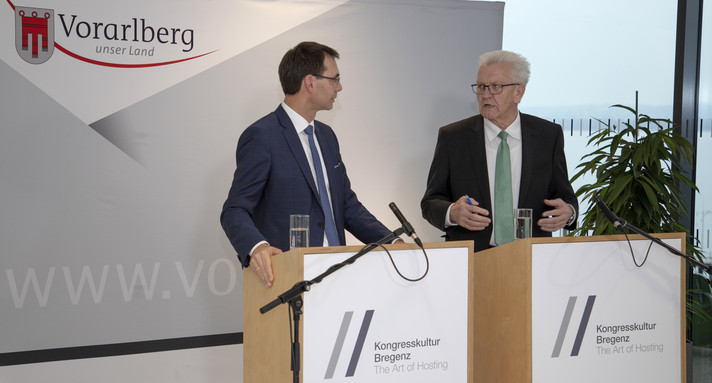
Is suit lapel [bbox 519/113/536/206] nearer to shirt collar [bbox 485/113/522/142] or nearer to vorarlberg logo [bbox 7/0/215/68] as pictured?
shirt collar [bbox 485/113/522/142]

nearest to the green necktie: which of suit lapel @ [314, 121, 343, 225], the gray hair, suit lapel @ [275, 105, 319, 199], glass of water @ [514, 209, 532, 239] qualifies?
the gray hair

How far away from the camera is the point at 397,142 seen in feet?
16.0

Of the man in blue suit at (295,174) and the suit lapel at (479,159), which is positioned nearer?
the man in blue suit at (295,174)

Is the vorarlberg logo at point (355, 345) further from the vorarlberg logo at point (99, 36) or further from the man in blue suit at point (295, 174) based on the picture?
the vorarlberg logo at point (99, 36)

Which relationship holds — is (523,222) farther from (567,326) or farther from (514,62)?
(514,62)

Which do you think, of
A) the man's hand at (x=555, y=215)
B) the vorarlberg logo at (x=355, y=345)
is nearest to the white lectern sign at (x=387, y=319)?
the vorarlberg logo at (x=355, y=345)

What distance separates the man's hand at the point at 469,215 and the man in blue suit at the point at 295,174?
0.33m

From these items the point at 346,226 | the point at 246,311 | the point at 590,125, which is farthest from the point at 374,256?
the point at 590,125

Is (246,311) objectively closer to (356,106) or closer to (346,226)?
(346,226)

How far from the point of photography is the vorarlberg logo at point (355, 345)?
7.01ft

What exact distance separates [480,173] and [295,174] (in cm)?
95

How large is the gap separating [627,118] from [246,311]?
378 cm

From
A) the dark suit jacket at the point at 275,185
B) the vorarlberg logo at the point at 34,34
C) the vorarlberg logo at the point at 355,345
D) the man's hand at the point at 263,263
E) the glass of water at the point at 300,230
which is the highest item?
the vorarlberg logo at the point at 34,34

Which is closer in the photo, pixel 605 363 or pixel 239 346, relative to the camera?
pixel 605 363
